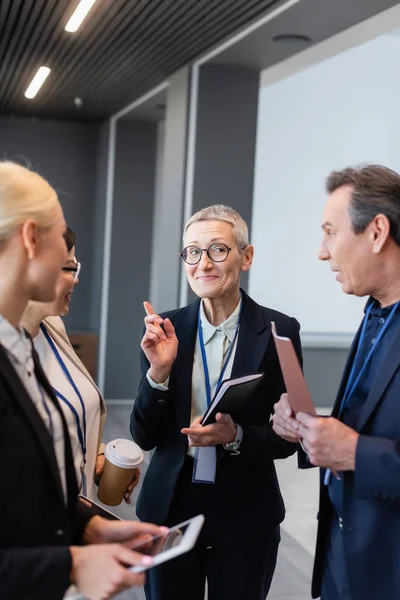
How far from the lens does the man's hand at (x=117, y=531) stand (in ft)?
5.15

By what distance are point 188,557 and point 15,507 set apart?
3.55ft

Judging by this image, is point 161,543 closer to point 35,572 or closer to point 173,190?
point 35,572

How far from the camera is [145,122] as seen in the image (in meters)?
9.48

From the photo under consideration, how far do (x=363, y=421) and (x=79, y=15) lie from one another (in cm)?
409

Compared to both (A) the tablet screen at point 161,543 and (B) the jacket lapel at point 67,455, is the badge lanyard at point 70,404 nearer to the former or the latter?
(B) the jacket lapel at point 67,455

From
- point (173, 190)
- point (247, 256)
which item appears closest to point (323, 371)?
point (173, 190)

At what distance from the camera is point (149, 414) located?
7.65ft

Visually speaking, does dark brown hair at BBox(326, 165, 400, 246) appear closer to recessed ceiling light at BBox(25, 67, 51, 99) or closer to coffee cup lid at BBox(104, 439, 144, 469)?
A: coffee cup lid at BBox(104, 439, 144, 469)

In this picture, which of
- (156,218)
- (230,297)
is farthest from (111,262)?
(230,297)

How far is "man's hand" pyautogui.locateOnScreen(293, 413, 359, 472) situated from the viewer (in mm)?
1718

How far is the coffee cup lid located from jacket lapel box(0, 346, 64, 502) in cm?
90

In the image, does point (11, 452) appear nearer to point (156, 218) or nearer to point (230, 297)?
point (230, 297)

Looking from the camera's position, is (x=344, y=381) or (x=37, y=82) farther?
(x=37, y=82)

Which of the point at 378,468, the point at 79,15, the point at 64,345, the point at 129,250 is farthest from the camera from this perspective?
the point at 129,250
